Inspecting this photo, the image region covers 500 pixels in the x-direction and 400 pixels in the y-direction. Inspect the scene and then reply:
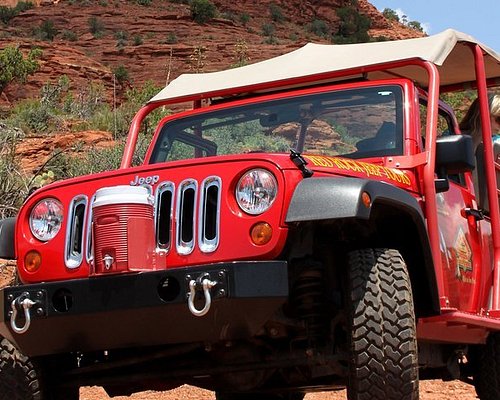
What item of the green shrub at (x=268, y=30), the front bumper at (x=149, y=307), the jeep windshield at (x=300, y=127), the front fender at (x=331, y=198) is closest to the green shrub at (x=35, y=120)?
the jeep windshield at (x=300, y=127)

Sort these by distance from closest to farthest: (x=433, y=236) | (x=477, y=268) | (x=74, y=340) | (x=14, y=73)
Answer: (x=74, y=340) → (x=433, y=236) → (x=477, y=268) → (x=14, y=73)

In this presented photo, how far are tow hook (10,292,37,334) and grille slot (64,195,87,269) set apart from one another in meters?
0.24

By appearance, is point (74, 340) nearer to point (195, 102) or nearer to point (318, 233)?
point (318, 233)

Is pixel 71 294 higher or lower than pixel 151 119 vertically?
lower

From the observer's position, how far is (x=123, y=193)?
391cm

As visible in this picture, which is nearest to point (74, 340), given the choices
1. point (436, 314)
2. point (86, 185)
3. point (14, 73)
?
point (86, 185)

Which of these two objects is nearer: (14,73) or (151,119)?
(151,119)

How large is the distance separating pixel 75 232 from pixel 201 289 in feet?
2.63

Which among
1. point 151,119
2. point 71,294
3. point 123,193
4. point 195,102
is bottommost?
point 71,294

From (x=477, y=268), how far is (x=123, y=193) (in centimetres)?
247

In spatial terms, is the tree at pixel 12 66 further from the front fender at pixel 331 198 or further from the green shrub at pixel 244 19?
the front fender at pixel 331 198

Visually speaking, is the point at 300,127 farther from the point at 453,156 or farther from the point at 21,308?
the point at 21,308

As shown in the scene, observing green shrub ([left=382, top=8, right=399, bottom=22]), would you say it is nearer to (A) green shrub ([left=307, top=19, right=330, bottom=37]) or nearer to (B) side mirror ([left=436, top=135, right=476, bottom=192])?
(A) green shrub ([left=307, top=19, right=330, bottom=37])

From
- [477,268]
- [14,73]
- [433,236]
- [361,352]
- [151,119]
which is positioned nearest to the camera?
[361,352]
